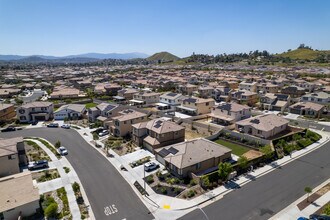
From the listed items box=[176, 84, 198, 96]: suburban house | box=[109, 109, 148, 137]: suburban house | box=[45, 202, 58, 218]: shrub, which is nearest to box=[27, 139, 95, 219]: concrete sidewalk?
box=[45, 202, 58, 218]: shrub

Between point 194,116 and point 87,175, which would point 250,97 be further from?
point 87,175

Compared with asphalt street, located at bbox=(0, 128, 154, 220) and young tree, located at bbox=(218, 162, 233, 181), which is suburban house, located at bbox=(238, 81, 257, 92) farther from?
asphalt street, located at bbox=(0, 128, 154, 220)

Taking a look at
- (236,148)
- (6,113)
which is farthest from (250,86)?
(6,113)

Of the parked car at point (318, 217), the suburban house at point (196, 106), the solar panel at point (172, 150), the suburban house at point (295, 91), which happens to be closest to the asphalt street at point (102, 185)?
the solar panel at point (172, 150)

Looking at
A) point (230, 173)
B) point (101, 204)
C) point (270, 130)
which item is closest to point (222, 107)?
point (270, 130)

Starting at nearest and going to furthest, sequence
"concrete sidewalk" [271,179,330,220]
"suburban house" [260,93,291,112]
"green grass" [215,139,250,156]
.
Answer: "concrete sidewalk" [271,179,330,220], "green grass" [215,139,250,156], "suburban house" [260,93,291,112]

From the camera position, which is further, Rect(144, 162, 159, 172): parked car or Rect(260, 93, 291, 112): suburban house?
Rect(260, 93, 291, 112): suburban house

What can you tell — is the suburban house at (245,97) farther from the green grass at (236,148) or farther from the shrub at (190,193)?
the shrub at (190,193)
